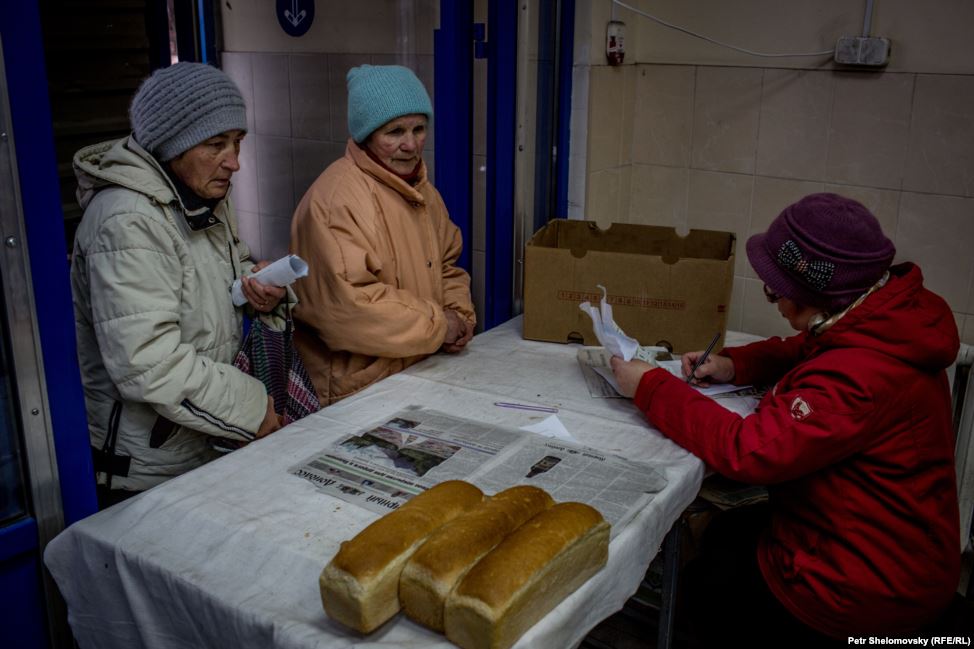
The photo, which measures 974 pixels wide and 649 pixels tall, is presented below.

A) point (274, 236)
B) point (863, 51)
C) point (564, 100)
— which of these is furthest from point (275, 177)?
point (863, 51)

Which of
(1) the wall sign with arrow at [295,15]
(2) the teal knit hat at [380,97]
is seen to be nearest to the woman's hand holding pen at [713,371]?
(2) the teal knit hat at [380,97]

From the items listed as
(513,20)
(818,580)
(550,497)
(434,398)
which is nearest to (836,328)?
(818,580)

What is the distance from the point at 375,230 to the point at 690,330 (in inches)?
39.7

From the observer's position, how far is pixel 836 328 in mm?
1791

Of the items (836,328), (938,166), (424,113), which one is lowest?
(836,328)

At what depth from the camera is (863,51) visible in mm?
2953

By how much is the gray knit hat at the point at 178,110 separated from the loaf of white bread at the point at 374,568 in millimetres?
1008

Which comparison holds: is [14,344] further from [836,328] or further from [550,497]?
[836,328]

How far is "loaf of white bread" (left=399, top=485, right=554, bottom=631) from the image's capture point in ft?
4.29

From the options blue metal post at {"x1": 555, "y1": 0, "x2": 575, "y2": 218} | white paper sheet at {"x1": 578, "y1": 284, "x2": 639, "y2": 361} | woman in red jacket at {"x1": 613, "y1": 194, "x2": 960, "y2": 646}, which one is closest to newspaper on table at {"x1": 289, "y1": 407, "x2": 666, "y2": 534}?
woman in red jacket at {"x1": 613, "y1": 194, "x2": 960, "y2": 646}

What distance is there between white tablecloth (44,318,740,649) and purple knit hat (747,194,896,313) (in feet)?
1.51

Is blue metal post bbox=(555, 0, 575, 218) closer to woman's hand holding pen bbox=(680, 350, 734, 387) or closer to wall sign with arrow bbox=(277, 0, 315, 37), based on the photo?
wall sign with arrow bbox=(277, 0, 315, 37)

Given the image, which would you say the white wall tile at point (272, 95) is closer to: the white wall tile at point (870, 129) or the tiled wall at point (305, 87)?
the tiled wall at point (305, 87)

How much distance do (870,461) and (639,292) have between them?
965 mm
